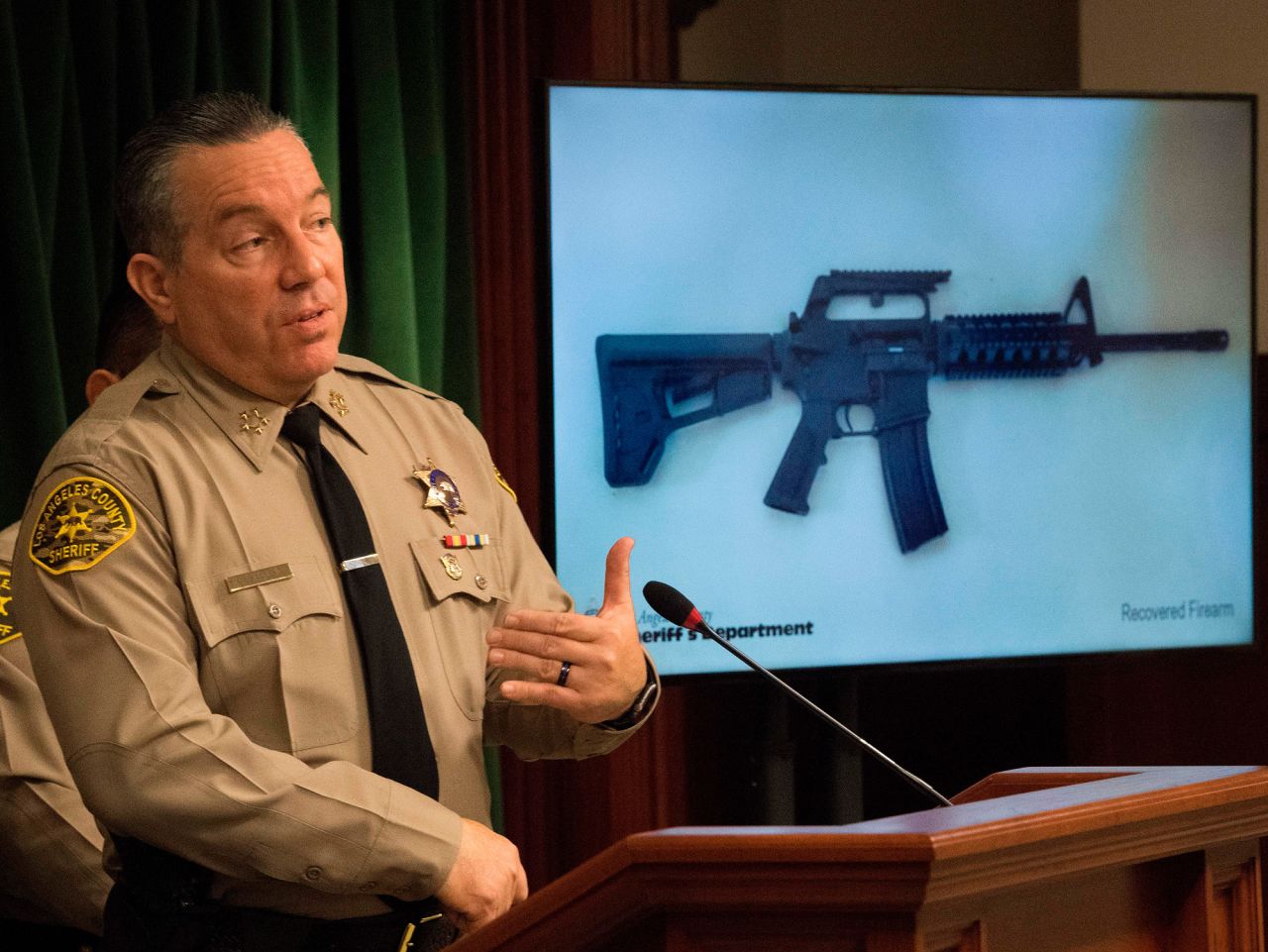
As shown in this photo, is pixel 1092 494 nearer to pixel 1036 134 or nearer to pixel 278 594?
pixel 1036 134

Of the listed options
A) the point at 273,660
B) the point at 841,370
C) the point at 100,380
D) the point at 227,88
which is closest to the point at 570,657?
the point at 273,660

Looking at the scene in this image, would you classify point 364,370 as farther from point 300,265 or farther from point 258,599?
point 258,599

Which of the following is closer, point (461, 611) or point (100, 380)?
point (461, 611)

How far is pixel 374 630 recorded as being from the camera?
5.52 feet

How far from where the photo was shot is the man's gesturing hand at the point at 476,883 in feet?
5.07

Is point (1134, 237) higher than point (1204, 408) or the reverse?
higher

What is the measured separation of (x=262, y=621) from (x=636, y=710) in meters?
0.41

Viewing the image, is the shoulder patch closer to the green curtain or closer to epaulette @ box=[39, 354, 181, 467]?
the green curtain

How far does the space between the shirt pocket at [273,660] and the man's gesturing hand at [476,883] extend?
7.2 inches

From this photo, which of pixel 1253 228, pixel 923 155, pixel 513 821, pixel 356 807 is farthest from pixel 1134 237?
pixel 356 807

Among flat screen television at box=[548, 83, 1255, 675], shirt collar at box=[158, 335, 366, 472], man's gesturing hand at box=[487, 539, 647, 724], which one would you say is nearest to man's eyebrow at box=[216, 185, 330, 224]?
shirt collar at box=[158, 335, 366, 472]

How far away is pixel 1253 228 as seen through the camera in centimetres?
282

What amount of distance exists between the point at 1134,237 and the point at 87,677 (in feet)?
6.43

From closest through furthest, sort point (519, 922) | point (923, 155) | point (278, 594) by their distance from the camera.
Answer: point (519, 922) < point (278, 594) < point (923, 155)
